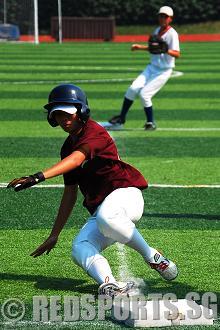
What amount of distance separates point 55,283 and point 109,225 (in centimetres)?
73

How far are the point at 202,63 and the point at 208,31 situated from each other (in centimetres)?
3238

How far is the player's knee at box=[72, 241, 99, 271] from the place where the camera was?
741cm

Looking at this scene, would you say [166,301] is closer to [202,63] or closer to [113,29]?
[202,63]

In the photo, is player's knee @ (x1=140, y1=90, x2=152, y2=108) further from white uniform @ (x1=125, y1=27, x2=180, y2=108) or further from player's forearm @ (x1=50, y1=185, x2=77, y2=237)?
player's forearm @ (x1=50, y1=185, x2=77, y2=237)

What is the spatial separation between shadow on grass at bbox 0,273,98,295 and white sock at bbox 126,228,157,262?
39 cm

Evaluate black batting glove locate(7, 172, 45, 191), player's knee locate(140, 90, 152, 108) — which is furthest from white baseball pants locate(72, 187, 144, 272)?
player's knee locate(140, 90, 152, 108)

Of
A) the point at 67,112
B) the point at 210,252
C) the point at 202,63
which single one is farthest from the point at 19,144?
the point at 202,63

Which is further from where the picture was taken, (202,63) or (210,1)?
(210,1)

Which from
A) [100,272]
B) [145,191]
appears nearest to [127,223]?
[100,272]

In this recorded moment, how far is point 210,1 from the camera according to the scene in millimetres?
70500

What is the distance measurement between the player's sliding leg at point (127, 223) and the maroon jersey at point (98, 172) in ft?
0.26

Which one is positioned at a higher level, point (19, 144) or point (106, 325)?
point (106, 325)

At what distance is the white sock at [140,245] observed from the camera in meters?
7.54

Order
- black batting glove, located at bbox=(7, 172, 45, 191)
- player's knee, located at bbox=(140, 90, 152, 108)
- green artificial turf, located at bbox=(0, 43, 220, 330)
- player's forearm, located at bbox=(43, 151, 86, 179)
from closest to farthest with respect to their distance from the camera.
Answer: black batting glove, located at bbox=(7, 172, 45, 191) < player's forearm, located at bbox=(43, 151, 86, 179) < green artificial turf, located at bbox=(0, 43, 220, 330) < player's knee, located at bbox=(140, 90, 152, 108)
